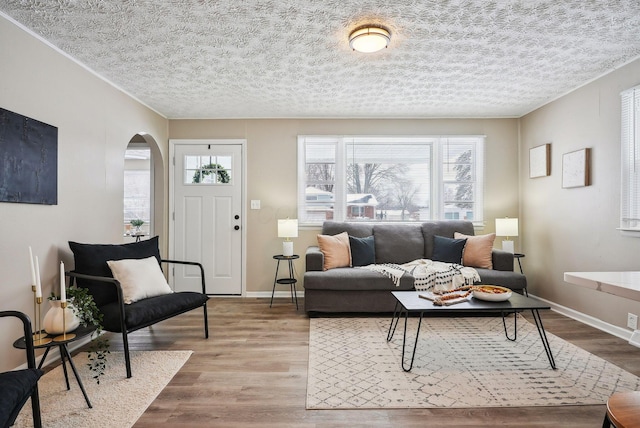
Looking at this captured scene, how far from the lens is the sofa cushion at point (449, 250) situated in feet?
13.8

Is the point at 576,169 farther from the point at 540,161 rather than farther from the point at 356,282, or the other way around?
the point at 356,282

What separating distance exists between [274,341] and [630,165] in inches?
135

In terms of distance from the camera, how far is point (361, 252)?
4.24 meters

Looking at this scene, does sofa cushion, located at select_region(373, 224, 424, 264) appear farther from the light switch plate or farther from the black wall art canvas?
the black wall art canvas

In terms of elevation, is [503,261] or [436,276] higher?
[503,261]

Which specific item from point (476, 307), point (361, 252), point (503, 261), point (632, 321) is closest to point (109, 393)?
point (476, 307)

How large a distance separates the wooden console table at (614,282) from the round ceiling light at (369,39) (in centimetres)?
190

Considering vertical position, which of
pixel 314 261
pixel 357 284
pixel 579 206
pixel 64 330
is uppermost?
pixel 579 206

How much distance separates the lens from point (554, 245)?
13.4 ft

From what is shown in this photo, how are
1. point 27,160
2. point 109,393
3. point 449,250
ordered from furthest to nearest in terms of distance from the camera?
1. point 449,250
2. point 27,160
3. point 109,393

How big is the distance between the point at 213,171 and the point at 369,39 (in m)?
3.02

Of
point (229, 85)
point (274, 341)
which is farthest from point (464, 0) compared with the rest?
point (274, 341)

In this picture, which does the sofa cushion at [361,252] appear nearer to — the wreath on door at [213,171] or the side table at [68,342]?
the wreath on door at [213,171]

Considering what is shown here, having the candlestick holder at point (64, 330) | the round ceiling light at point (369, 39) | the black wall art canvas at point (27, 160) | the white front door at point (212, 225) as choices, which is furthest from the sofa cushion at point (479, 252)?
the black wall art canvas at point (27, 160)
